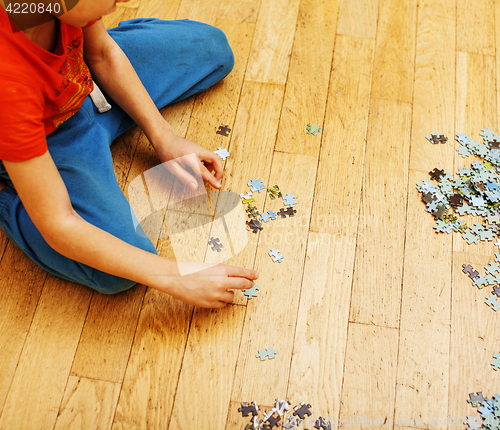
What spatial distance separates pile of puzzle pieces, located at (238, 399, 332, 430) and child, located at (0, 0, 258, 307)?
1.20ft

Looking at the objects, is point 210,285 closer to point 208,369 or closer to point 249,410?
point 208,369

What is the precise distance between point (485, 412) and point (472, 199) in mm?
796

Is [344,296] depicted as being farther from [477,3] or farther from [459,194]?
[477,3]

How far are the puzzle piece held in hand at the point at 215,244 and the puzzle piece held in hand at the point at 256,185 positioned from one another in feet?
0.85

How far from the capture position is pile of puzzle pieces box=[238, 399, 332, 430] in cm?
145

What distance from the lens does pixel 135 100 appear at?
Result: 1.71 meters

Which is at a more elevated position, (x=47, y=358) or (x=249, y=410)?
(x=47, y=358)

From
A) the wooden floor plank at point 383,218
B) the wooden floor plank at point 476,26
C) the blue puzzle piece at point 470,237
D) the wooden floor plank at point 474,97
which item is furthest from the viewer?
the wooden floor plank at point 476,26

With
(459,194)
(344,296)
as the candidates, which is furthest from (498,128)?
(344,296)

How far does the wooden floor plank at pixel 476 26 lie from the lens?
87.8 inches

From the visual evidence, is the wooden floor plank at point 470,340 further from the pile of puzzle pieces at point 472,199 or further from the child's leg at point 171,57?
the child's leg at point 171,57

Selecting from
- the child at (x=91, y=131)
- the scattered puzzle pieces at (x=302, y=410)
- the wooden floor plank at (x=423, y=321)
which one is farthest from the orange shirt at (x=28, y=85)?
the wooden floor plank at (x=423, y=321)

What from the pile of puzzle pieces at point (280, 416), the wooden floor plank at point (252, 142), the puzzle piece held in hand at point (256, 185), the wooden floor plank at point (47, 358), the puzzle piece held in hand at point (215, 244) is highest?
the wooden floor plank at point (252, 142)

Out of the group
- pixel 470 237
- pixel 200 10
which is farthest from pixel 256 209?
pixel 200 10
